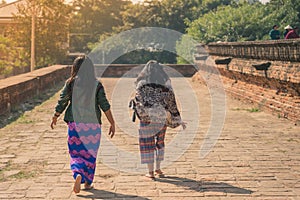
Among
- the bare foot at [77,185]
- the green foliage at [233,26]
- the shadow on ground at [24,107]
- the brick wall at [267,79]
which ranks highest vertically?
the green foliage at [233,26]

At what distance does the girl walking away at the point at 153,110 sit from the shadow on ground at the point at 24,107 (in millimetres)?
4037

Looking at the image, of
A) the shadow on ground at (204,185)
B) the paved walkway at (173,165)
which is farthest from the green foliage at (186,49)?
the shadow on ground at (204,185)

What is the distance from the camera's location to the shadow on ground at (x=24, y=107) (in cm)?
921

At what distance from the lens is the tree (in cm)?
3111

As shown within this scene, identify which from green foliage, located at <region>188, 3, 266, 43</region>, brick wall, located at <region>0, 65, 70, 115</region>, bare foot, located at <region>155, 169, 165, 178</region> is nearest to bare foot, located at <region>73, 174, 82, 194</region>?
bare foot, located at <region>155, 169, 165, 178</region>

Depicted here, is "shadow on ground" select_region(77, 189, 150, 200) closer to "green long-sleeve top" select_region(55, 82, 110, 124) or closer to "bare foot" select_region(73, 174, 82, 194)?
"bare foot" select_region(73, 174, 82, 194)

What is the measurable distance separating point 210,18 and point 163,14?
39.5ft

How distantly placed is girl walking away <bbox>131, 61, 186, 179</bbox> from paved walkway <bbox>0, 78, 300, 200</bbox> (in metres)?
0.29

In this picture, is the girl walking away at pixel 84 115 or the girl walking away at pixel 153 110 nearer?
the girl walking away at pixel 84 115

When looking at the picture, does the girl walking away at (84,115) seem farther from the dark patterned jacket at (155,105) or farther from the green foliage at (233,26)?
the green foliage at (233,26)

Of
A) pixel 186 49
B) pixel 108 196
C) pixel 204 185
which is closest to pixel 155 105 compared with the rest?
pixel 204 185

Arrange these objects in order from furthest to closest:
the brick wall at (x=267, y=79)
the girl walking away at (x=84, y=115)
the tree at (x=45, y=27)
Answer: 1. the tree at (x=45, y=27)
2. the brick wall at (x=267, y=79)
3. the girl walking away at (x=84, y=115)

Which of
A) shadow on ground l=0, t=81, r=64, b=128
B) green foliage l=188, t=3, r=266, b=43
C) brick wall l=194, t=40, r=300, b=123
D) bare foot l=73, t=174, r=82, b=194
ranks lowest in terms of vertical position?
shadow on ground l=0, t=81, r=64, b=128

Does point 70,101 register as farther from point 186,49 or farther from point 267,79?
point 186,49
